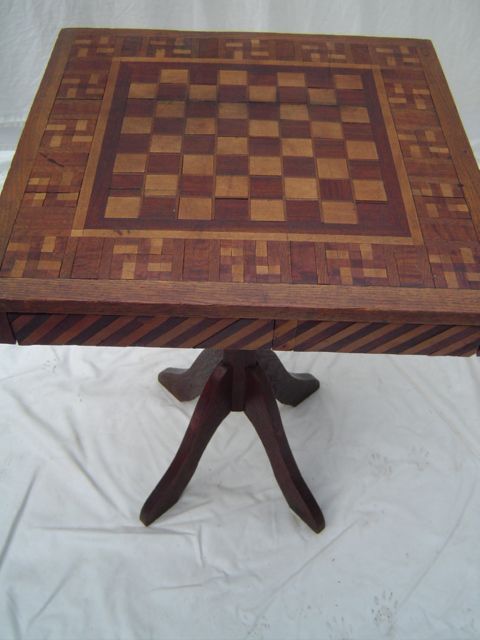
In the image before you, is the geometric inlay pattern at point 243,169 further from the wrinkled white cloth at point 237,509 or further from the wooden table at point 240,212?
the wrinkled white cloth at point 237,509

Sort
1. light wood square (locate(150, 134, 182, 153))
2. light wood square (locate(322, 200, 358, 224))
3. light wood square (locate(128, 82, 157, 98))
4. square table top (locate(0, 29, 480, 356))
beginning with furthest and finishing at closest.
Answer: light wood square (locate(128, 82, 157, 98))
light wood square (locate(150, 134, 182, 153))
light wood square (locate(322, 200, 358, 224))
square table top (locate(0, 29, 480, 356))

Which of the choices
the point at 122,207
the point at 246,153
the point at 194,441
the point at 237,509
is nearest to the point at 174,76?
the point at 246,153

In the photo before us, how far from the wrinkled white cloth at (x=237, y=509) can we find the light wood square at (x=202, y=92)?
2.49 ft

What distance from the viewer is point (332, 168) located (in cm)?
120

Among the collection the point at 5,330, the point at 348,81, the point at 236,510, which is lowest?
the point at 236,510

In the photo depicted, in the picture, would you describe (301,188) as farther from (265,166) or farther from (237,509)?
(237,509)

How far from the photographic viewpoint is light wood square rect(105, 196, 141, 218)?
43.6 inches

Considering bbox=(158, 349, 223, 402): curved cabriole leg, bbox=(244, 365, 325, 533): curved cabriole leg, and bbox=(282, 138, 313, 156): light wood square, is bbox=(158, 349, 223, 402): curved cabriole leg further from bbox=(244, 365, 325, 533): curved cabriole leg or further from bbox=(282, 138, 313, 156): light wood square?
bbox=(282, 138, 313, 156): light wood square

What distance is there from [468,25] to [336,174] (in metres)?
1.58

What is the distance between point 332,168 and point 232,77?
14.1 inches

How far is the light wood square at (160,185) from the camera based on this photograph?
114 cm

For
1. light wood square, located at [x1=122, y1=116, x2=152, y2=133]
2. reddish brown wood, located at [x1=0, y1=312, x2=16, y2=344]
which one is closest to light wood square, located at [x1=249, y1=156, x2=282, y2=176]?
light wood square, located at [x1=122, y1=116, x2=152, y2=133]

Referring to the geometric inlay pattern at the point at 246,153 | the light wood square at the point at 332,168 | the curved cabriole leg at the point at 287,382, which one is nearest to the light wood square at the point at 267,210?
the geometric inlay pattern at the point at 246,153

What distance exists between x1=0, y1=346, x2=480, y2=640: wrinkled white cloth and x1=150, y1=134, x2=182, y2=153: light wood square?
729 millimetres
